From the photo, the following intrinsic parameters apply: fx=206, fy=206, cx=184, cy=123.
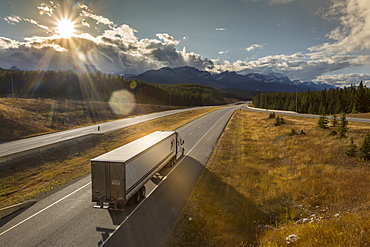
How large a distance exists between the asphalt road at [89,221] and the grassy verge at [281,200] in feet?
3.59

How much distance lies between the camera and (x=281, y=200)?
14.7 metres

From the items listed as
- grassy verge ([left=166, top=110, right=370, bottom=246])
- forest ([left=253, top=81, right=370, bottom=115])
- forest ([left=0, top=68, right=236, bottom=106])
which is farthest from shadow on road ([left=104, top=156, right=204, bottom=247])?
forest ([left=0, top=68, right=236, bottom=106])

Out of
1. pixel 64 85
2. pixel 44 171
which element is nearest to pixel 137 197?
pixel 44 171

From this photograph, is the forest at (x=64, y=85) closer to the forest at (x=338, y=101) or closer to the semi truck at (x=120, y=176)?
the forest at (x=338, y=101)

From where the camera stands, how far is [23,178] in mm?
19328

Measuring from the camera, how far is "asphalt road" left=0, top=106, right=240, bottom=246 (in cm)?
987

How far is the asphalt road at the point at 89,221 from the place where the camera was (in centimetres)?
987

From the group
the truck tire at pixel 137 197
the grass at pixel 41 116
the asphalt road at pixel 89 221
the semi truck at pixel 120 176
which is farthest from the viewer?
the grass at pixel 41 116

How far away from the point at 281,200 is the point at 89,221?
12.6 m

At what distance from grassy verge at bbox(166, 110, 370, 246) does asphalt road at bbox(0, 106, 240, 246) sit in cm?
110

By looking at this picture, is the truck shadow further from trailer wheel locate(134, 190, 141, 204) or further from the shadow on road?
trailer wheel locate(134, 190, 141, 204)

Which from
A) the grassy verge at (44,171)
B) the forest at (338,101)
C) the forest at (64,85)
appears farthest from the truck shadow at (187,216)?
the forest at (64,85)

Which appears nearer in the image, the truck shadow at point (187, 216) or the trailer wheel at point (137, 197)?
the truck shadow at point (187, 216)

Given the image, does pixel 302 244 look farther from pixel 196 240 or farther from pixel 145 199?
pixel 145 199
